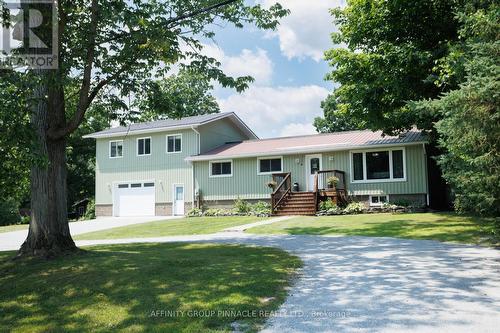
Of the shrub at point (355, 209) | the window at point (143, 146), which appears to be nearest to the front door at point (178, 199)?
the window at point (143, 146)

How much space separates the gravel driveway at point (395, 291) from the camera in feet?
14.6

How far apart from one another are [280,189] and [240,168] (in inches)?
134

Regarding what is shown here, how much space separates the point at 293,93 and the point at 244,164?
15.4ft

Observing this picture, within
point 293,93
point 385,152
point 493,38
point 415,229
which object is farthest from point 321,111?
point 493,38

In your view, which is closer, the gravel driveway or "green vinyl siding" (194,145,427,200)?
the gravel driveway

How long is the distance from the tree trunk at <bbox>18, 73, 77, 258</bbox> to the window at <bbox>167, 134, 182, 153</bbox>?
16004 mm

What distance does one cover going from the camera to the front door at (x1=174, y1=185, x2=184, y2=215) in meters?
24.8

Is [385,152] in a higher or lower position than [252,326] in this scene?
higher

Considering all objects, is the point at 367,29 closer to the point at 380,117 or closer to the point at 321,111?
the point at 380,117

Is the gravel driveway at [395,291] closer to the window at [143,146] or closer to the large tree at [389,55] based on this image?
the large tree at [389,55]

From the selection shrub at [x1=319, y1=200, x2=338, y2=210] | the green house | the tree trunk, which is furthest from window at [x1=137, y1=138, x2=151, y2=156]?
the tree trunk

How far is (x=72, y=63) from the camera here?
849 centimetres

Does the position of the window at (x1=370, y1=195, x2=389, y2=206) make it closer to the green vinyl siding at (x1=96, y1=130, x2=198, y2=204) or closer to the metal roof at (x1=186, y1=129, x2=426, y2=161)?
the metal roof at (x1=186, y1=129, x2=426, y2=161)

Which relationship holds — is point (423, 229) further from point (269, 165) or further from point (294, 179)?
point (269, 165)
